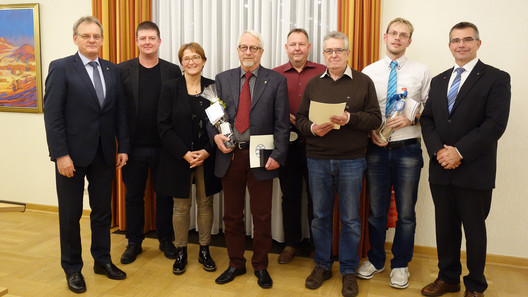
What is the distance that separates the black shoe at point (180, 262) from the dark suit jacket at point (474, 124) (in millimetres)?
1844

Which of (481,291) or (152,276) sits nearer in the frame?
(481,291)

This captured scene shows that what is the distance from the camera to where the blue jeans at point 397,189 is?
291cm

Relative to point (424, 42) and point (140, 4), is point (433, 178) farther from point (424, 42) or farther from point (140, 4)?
point (140, 4)

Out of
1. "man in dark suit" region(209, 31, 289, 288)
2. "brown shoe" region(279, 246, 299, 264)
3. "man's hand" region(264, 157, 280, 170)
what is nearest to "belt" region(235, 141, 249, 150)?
"man in dark suit" region(209, 31, 289, 288)

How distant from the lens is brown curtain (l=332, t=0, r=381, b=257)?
11.1 ft

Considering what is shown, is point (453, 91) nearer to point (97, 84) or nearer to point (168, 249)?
point (97, 84)

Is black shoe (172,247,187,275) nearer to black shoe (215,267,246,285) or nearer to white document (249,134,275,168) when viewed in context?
black shoe (215,267,246,285)

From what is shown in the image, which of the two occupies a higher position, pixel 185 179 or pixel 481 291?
pixel 185 179

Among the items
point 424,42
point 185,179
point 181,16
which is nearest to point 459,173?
point 424,42

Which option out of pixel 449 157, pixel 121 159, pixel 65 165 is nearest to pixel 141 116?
pixel 121 159

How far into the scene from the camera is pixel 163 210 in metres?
3.55

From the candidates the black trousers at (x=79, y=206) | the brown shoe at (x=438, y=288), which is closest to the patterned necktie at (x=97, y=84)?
the black trousers at (x=79, y=206)

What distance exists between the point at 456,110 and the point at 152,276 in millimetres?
2318

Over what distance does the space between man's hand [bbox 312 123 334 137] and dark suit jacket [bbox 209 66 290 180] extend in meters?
0.21
